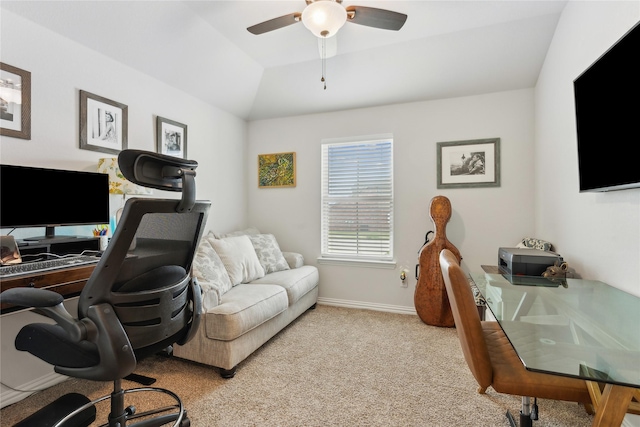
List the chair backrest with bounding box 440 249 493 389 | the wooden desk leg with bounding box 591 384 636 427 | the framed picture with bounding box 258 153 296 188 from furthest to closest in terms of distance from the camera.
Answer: the framed picture with bounding box 258 153 296 188 → the chair backrest with bounding box 440 249 493 389 → the wooden desk leg with bounding box 591 384 636 427

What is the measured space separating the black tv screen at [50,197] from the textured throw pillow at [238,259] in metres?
0.97

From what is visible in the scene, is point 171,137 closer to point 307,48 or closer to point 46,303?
point 307,48

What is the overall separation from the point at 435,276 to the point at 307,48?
2633 millimetres

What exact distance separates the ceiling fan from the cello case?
181cm

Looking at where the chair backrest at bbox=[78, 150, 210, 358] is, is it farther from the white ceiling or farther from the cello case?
the cello case

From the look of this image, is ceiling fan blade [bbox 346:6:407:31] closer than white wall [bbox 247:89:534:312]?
Yes

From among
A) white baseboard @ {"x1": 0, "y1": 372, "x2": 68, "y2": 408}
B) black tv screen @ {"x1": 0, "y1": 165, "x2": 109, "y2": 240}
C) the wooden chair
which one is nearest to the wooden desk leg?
the wooden chair

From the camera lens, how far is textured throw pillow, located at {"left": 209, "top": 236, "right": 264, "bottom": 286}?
281cm

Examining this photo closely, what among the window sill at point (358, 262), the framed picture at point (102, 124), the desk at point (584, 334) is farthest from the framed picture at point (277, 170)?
the desk at point (584, 334)

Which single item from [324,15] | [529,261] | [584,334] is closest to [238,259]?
[324,15]

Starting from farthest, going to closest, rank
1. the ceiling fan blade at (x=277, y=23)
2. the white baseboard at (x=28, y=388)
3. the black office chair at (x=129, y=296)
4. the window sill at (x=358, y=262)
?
the window sill at (x=358, y=262)
the ceiling fan blade at (x=277, y=23)
the white baseboard at (x=28, y=388)
the black office chair at (x=129, y=296)

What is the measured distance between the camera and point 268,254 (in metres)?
3.42

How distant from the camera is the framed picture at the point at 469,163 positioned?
10.3 feet

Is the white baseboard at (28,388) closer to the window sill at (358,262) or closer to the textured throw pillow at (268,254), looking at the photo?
the textured throw pillow at (268,254)
